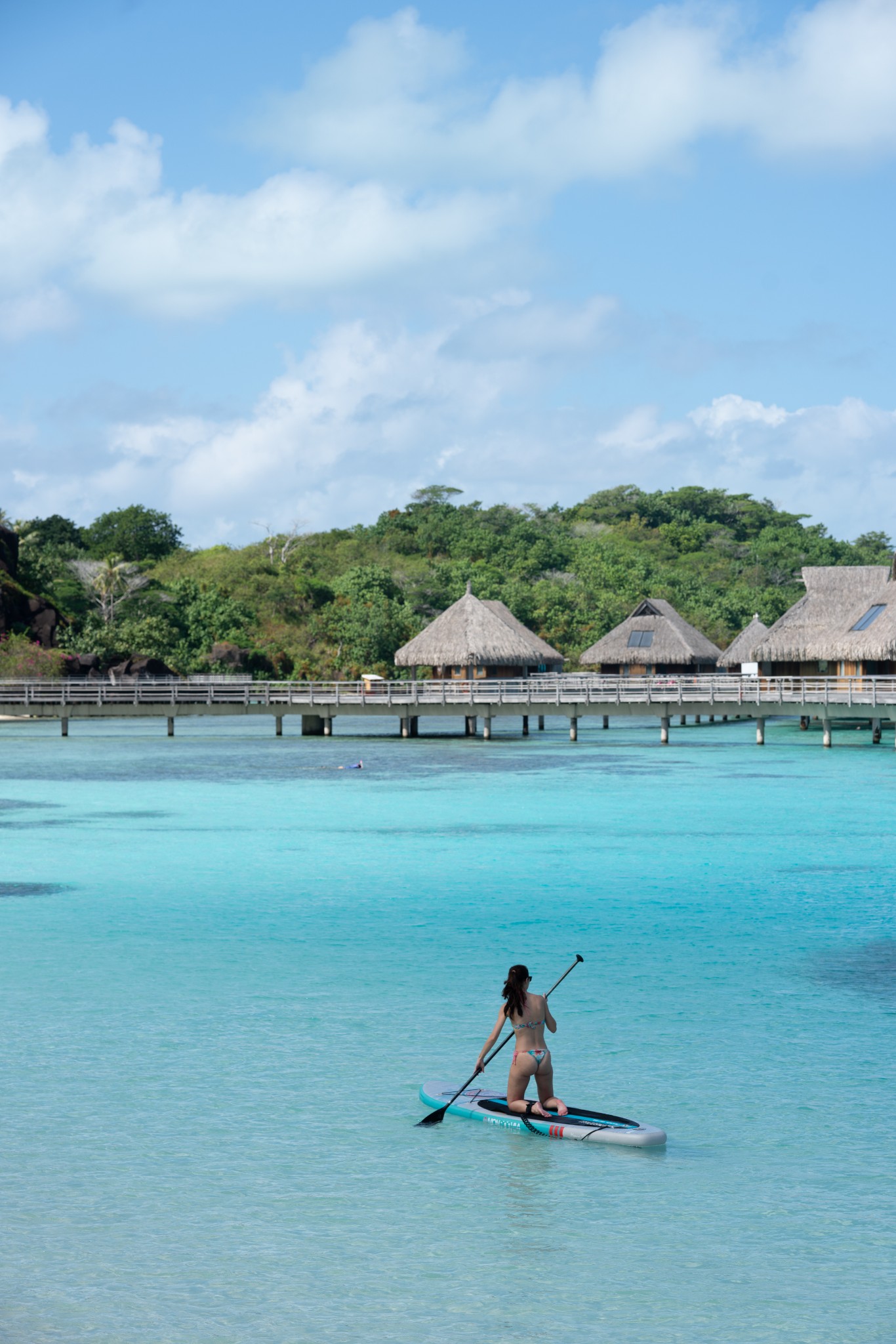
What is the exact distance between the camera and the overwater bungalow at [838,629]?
157 ft

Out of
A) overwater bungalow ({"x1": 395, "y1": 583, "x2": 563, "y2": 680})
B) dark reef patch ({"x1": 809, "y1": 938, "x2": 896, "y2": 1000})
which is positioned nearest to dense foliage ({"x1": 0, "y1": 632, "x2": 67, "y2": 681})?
overwater bungalow ({"x1": 395, "y1": 583, "x2": 563, "y2": 680})

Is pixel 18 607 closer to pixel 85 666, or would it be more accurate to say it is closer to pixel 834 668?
pixel 85 666

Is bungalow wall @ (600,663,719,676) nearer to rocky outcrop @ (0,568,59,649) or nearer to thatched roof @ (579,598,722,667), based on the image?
thatched roof @ (579,598,722,667)

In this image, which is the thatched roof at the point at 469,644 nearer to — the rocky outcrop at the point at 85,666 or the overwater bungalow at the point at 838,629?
the overwater bungalow at the point at 838,629

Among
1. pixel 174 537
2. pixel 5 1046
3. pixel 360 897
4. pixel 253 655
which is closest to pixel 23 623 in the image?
pixel 253 655

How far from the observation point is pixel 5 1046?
1194 cm

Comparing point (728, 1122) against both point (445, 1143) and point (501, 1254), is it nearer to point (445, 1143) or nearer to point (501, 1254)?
point (445, 1143)

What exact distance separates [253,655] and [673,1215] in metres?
68.5

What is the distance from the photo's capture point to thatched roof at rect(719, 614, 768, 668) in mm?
62406

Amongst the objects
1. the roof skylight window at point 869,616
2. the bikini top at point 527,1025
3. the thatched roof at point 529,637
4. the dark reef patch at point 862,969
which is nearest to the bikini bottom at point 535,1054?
the bikini top at point 527,1025

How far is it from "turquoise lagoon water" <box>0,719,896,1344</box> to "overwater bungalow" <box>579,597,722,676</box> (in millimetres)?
35452

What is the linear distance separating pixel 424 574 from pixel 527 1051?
79887mm

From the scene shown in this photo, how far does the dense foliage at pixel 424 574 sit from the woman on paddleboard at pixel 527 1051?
59.7 m

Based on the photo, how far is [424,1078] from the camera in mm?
11055
